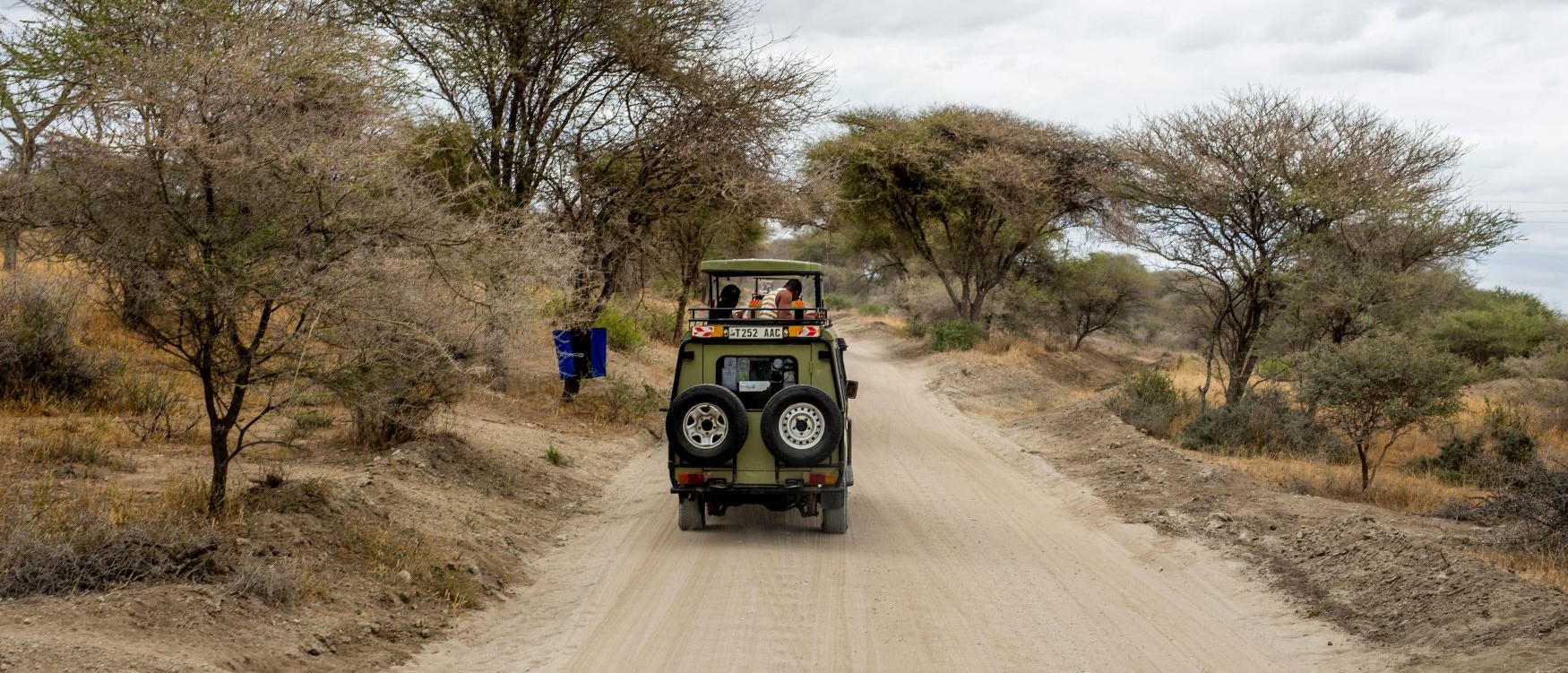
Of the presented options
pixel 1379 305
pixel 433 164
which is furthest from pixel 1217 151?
pixel 433 164

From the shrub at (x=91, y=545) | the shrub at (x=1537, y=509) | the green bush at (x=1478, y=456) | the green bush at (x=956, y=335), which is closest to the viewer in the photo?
the shrub at (x=91, y=545)

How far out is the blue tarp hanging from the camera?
18141mm

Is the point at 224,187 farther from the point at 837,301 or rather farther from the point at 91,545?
the point at 837,301

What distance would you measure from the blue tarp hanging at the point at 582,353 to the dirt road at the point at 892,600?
5.34 m

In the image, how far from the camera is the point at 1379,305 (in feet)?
61.7

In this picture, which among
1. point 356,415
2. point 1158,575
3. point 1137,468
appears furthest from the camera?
point 1137,468

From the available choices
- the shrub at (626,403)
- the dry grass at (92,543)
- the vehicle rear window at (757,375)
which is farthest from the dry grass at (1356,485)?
the dry grass at (92,543)

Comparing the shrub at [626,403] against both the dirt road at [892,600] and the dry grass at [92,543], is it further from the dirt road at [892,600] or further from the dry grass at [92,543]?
the dry grass at [92,543]

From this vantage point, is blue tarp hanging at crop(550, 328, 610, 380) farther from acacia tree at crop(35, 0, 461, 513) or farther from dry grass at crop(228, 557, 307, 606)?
dry grass at crop(228, 557, 307, 606)

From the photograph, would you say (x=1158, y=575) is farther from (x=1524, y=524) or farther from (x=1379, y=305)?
(x=1379, y=305)

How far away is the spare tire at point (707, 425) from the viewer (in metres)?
10.2

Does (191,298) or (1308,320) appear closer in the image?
(191,298)

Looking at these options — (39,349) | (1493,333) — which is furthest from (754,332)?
(1493,333)

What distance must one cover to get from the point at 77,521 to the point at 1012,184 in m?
28.6
